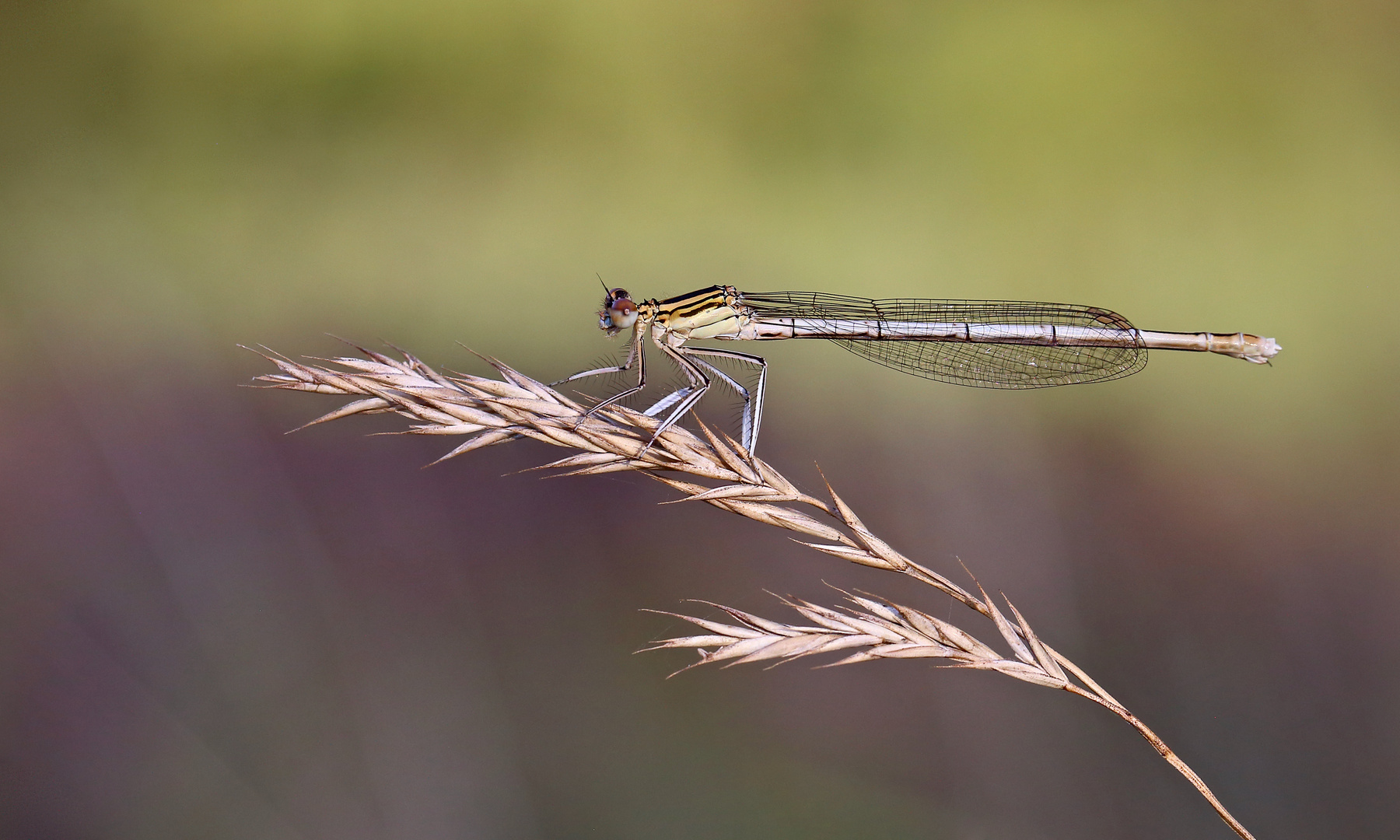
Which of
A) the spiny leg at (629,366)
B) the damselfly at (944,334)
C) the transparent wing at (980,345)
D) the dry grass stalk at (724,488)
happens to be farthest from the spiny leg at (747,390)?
the dry grass stalk at (724,488)

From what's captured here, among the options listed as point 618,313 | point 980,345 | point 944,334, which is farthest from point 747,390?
point 980,345

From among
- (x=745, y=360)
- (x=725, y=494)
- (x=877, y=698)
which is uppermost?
(x=745, y=360)

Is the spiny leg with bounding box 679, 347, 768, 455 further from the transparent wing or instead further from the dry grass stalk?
the dry grass stalk

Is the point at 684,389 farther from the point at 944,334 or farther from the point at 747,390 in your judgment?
the point at 944,334

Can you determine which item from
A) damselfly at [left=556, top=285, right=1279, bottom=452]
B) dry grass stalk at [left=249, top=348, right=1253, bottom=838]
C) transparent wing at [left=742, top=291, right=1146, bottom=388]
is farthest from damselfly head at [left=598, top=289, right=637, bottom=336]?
dry grass stalk at [left=249, top=348, right=1253, bottom=838]

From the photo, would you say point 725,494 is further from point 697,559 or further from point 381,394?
point 697,559

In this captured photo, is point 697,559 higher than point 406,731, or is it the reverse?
point 697,559

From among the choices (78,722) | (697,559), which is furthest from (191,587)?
(697,559)
